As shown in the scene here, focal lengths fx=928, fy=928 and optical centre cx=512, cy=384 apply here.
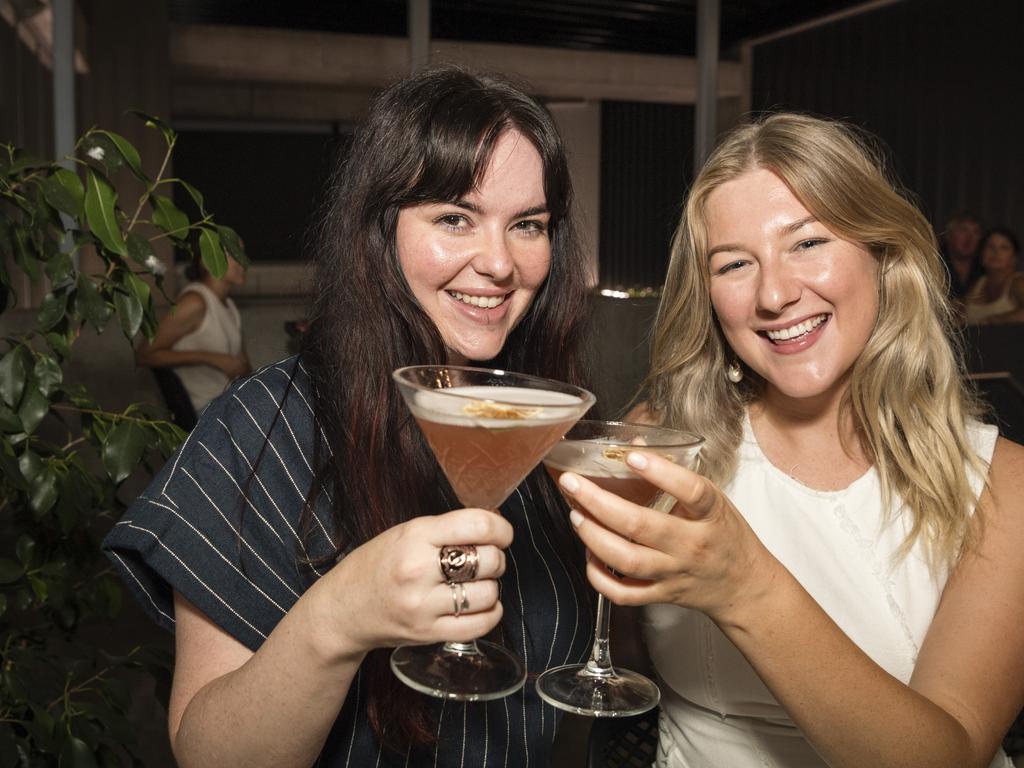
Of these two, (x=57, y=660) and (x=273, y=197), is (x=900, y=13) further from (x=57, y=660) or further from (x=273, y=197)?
(x=57, y=660)

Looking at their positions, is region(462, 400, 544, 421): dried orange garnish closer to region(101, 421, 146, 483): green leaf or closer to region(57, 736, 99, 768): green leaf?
region(101, 421, 146, 483): green leaf

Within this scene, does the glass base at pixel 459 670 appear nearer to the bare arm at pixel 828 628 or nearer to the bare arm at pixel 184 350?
the bare arm at pixel 828 628

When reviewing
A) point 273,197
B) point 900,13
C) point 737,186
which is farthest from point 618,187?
point 737,186

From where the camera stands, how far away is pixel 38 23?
4.57m

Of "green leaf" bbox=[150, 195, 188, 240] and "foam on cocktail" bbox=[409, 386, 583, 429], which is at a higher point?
"green leaf" bbox=[150, 195, 188, 240]

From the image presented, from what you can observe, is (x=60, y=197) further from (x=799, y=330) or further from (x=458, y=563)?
(x=799, y=330)

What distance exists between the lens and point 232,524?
1208mm

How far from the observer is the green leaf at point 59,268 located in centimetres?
165

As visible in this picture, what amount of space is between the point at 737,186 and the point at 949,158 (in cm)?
719

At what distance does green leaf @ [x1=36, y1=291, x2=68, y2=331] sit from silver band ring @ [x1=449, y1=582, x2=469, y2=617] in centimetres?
113

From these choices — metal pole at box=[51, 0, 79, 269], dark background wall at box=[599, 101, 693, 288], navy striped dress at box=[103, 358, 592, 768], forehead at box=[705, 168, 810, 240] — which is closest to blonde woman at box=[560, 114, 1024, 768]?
forehead at box=[705, 168, 810, 240]

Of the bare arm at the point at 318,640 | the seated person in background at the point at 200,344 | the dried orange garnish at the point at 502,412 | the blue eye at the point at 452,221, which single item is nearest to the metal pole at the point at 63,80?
the seated person in background at the point at 200,344

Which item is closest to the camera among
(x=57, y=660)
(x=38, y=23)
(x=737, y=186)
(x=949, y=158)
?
(x=737, y=186)

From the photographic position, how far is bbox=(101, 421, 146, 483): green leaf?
160 cm
